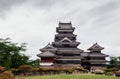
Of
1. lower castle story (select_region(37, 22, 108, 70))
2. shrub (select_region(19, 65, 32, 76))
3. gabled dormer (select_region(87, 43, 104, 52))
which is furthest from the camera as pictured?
gabled dormer (select_region(87, 43, 104, 52))

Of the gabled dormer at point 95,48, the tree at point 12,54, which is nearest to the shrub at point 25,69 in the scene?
the tree at point 12,54

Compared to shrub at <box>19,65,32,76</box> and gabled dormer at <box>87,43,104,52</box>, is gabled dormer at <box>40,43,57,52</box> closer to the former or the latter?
gabled dormer at <box>87,43,104,52</box>

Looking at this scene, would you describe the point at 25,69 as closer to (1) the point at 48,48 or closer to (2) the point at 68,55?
(1) the point at 48,48

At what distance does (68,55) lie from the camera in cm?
7388

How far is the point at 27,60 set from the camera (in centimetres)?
6975

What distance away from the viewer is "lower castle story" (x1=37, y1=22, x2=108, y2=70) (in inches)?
2817

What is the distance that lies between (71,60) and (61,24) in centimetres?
1161

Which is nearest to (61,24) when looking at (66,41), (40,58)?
(66,41)

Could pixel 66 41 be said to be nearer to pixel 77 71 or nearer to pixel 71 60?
pixel 71 60

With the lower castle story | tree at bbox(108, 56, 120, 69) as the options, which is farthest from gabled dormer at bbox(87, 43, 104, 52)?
tree at bbox(108, 56, 120, 69)

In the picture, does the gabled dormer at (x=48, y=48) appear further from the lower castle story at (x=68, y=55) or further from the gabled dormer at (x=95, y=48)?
the gabled dormer at (x=95, y=48)

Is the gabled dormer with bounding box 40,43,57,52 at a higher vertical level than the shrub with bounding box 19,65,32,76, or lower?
higher

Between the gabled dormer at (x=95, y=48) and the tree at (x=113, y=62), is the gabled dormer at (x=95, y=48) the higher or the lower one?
the higher one

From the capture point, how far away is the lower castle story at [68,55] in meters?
71.6
